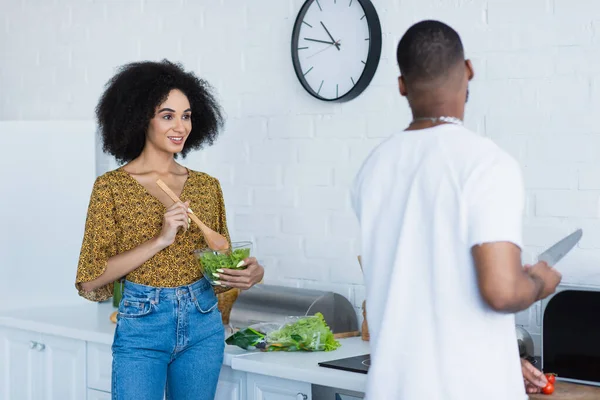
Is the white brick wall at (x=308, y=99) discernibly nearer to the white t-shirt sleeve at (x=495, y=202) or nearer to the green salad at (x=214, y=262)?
the green salad at (x=214, y=262)

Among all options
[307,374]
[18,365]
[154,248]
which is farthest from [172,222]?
[18,365]

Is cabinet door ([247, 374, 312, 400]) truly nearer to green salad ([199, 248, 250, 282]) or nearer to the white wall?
green salad ([199, 248, 250, 282])

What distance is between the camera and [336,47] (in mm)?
3061

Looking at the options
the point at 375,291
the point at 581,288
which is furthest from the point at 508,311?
the point at 581,288

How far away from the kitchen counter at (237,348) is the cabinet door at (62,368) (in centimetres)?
4

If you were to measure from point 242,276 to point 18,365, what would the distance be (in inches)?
52.9

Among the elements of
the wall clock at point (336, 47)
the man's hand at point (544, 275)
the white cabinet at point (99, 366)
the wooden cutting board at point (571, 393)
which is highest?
the wall clock at point (336, 47)

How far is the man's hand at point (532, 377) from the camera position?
1870 mm

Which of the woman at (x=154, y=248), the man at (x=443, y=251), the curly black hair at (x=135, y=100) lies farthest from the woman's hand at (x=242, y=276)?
the man at (x=443, y=251)

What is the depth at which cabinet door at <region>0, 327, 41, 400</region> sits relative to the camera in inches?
132

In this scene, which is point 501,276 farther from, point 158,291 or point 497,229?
point 158,291

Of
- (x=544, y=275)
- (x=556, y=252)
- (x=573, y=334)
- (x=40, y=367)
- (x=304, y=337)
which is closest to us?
(x=544, y=275)

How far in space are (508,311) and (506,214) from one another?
159 mm

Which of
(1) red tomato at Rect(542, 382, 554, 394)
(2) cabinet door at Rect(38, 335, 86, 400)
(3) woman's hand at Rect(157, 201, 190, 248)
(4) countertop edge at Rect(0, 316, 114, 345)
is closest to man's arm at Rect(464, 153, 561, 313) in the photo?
(1) red tomato at Rect(542, 382, 554, 394)
